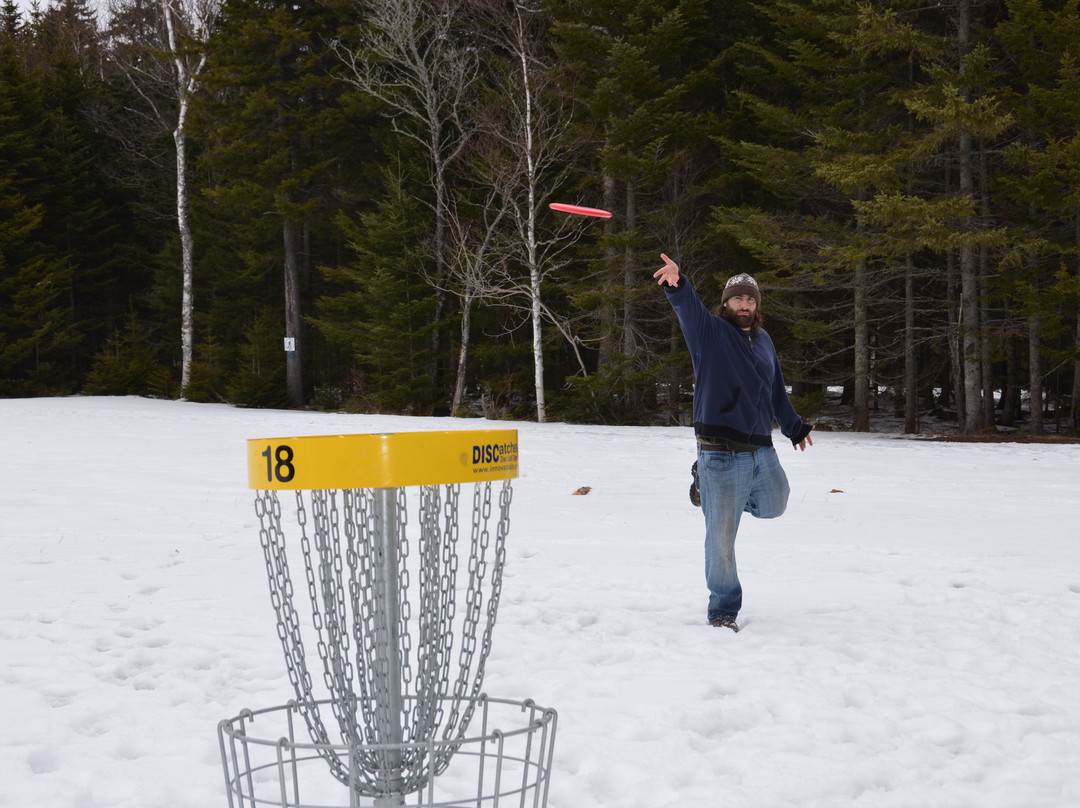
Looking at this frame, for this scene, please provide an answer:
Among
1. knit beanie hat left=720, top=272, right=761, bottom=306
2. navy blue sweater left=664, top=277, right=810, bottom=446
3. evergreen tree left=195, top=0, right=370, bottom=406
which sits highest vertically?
evergreen tree left=195, top=0, right=370, bottom=406

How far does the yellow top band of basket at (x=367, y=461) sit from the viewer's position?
2328 millimetres

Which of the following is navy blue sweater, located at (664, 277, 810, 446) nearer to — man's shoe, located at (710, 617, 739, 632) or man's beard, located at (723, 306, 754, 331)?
man's beard, located at (723, 306, 754, 331)

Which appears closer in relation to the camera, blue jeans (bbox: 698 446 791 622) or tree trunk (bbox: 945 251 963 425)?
blue jeans (bbox: 698 446 791 622)

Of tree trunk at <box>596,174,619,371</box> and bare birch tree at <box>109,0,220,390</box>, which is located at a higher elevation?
bare birch tree at <box>109,0,220,390</box>

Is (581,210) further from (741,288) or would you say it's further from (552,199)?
(552,199)

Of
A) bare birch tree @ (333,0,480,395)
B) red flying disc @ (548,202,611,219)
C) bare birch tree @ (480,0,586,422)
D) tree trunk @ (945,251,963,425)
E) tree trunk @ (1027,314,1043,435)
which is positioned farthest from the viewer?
bare birch tree @ (333,0,480,395)

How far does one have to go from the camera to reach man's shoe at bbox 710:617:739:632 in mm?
5277

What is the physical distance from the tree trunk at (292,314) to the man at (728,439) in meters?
24.3

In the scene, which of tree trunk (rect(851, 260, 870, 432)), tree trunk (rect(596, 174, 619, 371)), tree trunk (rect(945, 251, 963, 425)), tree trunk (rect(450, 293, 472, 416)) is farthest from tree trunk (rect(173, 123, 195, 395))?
tree trunk (rect(945, 251, 963, 425))

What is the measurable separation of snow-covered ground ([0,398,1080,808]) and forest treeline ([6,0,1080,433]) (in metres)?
10.2

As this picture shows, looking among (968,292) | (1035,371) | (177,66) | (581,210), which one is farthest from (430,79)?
(581,210)

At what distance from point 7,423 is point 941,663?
18592 mm

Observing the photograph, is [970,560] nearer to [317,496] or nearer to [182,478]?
[317,496]

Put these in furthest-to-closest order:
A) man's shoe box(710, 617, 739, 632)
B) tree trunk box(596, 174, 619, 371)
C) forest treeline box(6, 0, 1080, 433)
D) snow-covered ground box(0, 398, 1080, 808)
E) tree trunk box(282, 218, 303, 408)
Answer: tree trunk box(282, 218, 303, 408) < tree trunk box(596, 174, 619, 371) < forest treeline box(6, 0, 1080, 433) < man's shoe box(710, 617, 739, 632) < snow-covered ground box(0, 398, 1080, 808)
